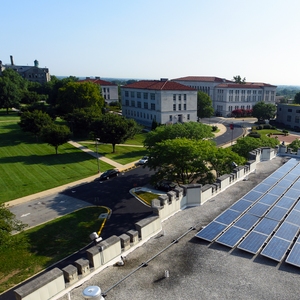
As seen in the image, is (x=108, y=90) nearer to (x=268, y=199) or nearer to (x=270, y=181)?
(x=270, y=181)

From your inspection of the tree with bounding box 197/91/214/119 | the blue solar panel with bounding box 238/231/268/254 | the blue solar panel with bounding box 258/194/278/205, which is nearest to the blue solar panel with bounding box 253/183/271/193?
the blue solar panel with bounding box 258/194/278/205

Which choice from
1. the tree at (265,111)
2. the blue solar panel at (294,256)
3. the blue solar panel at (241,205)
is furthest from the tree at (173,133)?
the tree at (265,111)

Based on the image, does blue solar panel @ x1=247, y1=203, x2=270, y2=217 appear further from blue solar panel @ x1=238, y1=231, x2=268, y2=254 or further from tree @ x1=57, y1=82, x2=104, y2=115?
tree @ x1=57, y1=82, x2=104, y2=115

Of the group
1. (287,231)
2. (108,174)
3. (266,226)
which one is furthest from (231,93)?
(287,231)

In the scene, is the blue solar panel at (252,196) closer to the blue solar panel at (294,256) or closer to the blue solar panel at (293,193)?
the blue solar panel at (293,193)

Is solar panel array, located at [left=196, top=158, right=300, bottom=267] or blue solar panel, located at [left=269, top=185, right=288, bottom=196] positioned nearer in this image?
solar panel array, located at [left=196, top=158, right=300, bottom=267]

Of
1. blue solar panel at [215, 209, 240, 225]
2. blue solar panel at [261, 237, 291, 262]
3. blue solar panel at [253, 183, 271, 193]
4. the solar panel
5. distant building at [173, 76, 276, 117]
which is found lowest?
blue solar panel at [261, 237, 291, 262]
